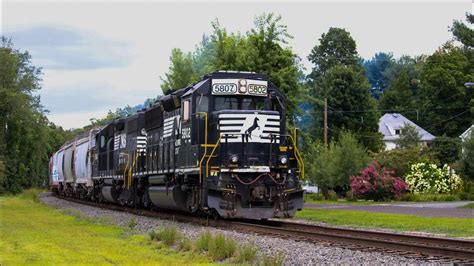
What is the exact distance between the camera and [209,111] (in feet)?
66.7

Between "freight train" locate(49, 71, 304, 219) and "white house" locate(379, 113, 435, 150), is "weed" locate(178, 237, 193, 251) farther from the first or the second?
"white house" locate(379, 113, 435, 150)

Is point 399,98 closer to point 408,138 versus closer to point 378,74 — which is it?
point 408,138

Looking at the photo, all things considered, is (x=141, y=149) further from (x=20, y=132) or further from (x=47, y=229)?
(x=20, y=132)

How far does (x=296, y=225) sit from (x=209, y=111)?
431 centimetres

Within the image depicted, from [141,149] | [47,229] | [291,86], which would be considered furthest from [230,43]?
[47,229]

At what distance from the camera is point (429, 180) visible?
50469 millimetres

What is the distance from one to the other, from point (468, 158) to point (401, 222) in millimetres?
26613

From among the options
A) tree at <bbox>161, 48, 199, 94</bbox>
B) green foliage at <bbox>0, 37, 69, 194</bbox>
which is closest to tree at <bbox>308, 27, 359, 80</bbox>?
green foliage at <bbox>0, 37, 69, 194</bbox>

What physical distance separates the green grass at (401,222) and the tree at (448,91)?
64.7 metres

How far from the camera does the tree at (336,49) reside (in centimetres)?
10300

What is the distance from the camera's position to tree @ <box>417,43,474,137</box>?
8900cm

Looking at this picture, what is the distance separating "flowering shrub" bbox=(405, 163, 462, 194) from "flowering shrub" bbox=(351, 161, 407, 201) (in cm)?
435

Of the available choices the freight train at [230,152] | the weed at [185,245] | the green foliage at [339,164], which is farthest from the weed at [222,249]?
the green foliage at [339,164]

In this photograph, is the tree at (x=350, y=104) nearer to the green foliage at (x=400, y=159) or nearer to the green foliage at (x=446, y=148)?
the green foliage at (x=446, y=148)
